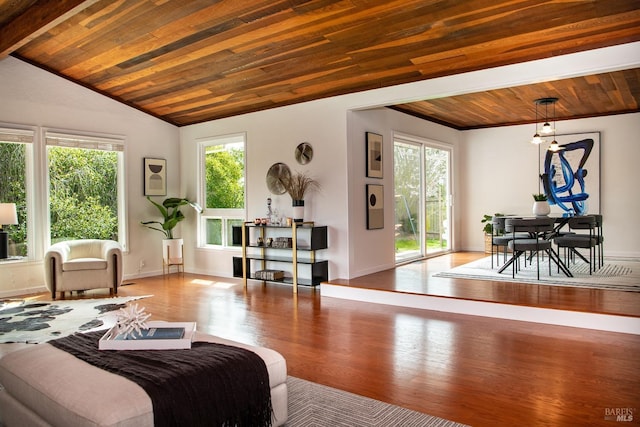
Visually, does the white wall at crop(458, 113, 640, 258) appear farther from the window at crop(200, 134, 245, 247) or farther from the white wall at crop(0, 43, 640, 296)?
the window at crop(200, 134, 245, 247)

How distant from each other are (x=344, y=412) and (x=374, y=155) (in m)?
4.56

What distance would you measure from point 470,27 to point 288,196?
3.39m

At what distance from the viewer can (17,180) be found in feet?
20.4

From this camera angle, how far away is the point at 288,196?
22.0 feet

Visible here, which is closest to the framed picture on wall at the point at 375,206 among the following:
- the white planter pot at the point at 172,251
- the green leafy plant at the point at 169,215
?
the green leafy plant at the point at 169,215

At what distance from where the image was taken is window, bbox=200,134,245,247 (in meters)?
7.40

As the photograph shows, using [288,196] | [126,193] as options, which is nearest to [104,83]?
[126,193]

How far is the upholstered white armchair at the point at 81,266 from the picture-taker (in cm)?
577

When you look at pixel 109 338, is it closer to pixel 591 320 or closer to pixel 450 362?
pixel 450 362

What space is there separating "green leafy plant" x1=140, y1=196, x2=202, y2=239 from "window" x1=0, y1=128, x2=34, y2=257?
165 cm

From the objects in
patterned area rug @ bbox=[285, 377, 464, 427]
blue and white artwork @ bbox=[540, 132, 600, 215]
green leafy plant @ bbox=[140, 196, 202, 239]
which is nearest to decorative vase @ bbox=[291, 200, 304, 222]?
green leafy plant @ bbox=[140, 196, 202, 239]

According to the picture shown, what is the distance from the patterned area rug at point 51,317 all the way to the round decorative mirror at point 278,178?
2363mm

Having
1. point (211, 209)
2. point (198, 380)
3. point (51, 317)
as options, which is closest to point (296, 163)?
point (211, 209)

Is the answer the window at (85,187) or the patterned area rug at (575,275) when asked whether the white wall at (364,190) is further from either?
the window at (85,187)
